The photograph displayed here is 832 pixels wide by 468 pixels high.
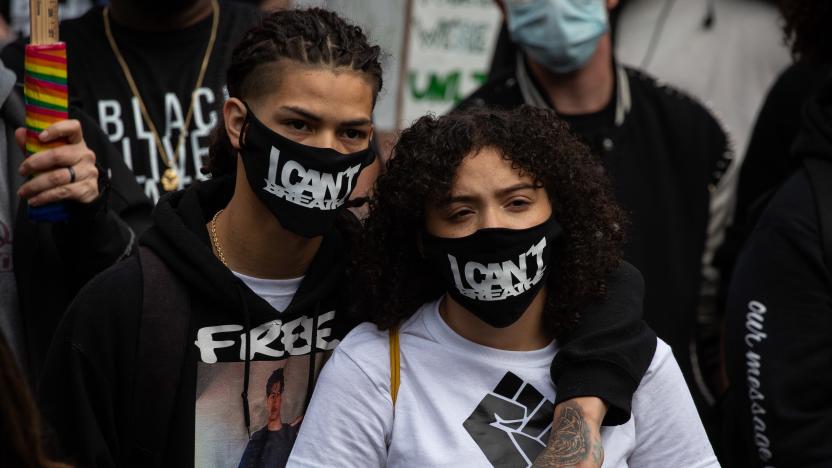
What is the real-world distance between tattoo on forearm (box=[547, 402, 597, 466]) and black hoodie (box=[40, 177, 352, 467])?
688mm

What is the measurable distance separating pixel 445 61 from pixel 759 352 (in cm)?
321

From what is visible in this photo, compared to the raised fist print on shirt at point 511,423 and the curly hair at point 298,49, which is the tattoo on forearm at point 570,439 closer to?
the raised fist print on shirt at point 511,423

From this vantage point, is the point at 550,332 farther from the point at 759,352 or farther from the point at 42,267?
the point at 42,267

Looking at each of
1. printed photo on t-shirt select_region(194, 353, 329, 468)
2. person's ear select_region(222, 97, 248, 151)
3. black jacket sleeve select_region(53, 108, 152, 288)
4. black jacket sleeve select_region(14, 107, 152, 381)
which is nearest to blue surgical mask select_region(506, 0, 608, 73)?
black jacket sleeve select_region(53, 108, 152, 288)

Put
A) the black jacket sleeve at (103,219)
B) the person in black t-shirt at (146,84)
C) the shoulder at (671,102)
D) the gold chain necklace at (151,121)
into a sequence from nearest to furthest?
the black jacket sleeve at (103,219), the person in black t-shirt at (146,84), the gold chain necklace at (151,121), the shoulder at (671,102)

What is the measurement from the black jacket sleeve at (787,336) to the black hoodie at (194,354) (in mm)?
1279

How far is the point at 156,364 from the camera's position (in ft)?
10.9

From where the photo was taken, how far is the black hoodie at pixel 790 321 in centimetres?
392

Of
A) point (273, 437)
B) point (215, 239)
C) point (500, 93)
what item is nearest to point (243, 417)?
point (273, 437)

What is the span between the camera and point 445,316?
354cm

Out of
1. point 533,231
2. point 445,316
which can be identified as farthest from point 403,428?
point 533,231

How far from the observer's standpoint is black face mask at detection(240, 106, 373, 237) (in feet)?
11.2

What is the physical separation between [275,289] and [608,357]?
89 cm

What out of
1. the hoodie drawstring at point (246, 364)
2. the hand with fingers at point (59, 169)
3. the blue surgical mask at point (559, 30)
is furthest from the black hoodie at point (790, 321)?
the hand with fingers at point (59, 169)
